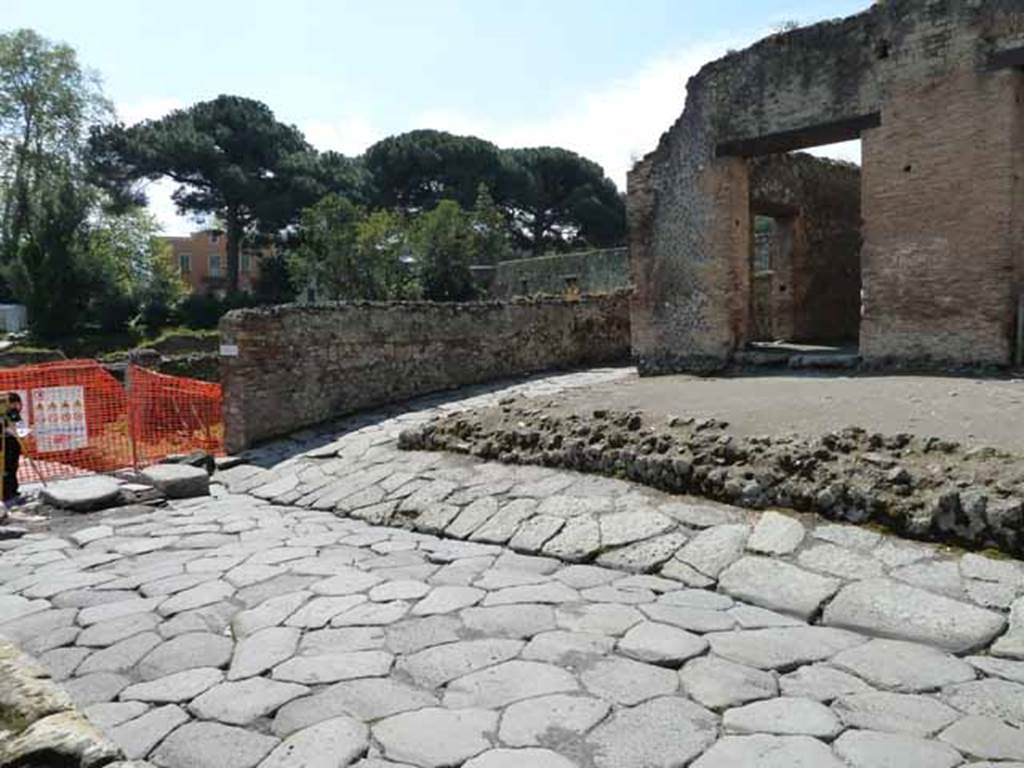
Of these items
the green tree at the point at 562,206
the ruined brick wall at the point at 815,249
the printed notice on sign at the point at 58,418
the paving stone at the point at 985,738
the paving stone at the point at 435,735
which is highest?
the green tree at the point at 562,206

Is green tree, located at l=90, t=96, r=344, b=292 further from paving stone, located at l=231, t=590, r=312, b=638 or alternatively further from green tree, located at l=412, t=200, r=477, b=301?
paving stone, located at l=231, t=590, r=312, b=638

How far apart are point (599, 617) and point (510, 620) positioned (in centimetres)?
45

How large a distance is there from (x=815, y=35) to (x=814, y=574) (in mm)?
8084

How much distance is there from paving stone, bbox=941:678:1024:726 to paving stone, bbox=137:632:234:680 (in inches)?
120

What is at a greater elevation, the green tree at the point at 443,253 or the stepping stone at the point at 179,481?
the green tree at the point at 443,253

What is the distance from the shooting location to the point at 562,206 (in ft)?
150

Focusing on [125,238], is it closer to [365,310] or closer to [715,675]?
[365,310]

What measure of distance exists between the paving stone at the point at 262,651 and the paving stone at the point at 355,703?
428 mm

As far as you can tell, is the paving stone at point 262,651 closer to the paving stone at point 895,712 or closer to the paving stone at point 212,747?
the paving stone at point 212,747

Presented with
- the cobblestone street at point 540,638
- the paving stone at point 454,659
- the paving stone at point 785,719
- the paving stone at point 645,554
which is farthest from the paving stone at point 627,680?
the paving stone at point 645,554

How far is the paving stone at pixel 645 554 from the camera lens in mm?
4719

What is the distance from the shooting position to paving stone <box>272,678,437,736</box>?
2.94 m

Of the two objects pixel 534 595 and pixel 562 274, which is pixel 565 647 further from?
pixel 562 274

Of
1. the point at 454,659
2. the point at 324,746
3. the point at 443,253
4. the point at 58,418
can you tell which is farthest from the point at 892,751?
the point at 443,253
